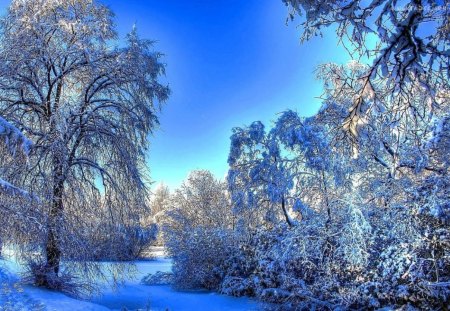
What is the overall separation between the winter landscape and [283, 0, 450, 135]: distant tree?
48 mm

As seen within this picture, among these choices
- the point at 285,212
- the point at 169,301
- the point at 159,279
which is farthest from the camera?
the point at 159,279

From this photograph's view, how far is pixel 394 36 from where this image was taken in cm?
349

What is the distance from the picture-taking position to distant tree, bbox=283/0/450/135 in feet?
11.2

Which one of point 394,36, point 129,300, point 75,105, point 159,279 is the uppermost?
point 75,105

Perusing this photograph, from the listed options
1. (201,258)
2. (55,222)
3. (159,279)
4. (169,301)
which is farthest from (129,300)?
(159,279)

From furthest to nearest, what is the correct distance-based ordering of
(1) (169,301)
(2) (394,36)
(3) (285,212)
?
(3) (285,212), (1) (169,301), (2) (394,36)

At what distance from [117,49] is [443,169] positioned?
8877 millimetres

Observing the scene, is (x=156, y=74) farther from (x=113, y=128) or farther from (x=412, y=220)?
(x=412, y=220)

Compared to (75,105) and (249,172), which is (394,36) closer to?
(75,105)

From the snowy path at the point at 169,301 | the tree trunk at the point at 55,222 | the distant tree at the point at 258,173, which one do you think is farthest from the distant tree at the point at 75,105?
the distant tree at the point at 258,173

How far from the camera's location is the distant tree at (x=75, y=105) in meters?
8.61

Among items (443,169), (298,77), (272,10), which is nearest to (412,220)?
(443,169)

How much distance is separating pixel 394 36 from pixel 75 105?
8.12m

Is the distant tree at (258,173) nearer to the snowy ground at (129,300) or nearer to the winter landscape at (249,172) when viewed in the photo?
the winter landscape at (249,172)
